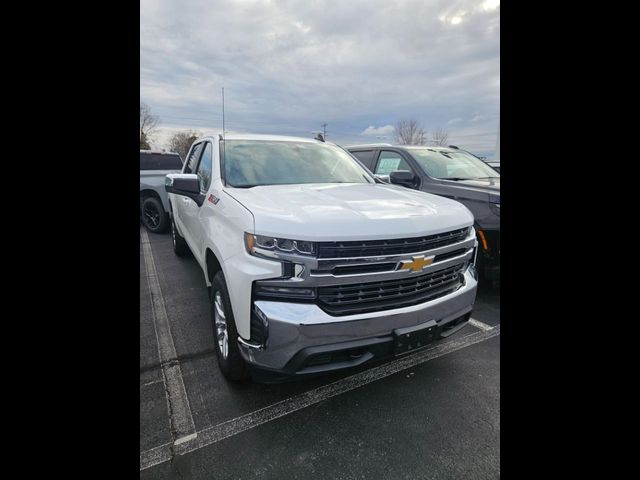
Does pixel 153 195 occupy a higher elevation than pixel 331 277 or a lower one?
higher

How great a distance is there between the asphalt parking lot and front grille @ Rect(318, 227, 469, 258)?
1115mm

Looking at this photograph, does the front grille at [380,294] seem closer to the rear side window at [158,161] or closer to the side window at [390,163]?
the side window at [390,163]

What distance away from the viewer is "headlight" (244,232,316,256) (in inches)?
77.9


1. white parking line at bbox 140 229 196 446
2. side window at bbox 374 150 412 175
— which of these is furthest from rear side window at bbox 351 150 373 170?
white parking line at bbox 140 229 196 446

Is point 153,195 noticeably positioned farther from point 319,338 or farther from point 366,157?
point 319,338

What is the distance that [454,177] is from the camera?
5.34 metres

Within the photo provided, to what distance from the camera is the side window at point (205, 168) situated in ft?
11.2

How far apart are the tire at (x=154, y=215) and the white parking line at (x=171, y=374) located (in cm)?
374

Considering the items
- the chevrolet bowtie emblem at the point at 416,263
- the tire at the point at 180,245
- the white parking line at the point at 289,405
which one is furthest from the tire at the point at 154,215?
the chevrolet bowtie emblem at the point at 416,263

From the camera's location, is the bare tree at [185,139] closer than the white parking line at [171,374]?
No

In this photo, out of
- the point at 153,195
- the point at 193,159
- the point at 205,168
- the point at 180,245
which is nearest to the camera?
the point at 205,168

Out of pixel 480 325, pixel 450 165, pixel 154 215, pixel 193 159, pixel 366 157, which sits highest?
pixel 366 157

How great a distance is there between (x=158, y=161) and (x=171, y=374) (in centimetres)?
777

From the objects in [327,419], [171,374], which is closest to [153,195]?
[171,374]
